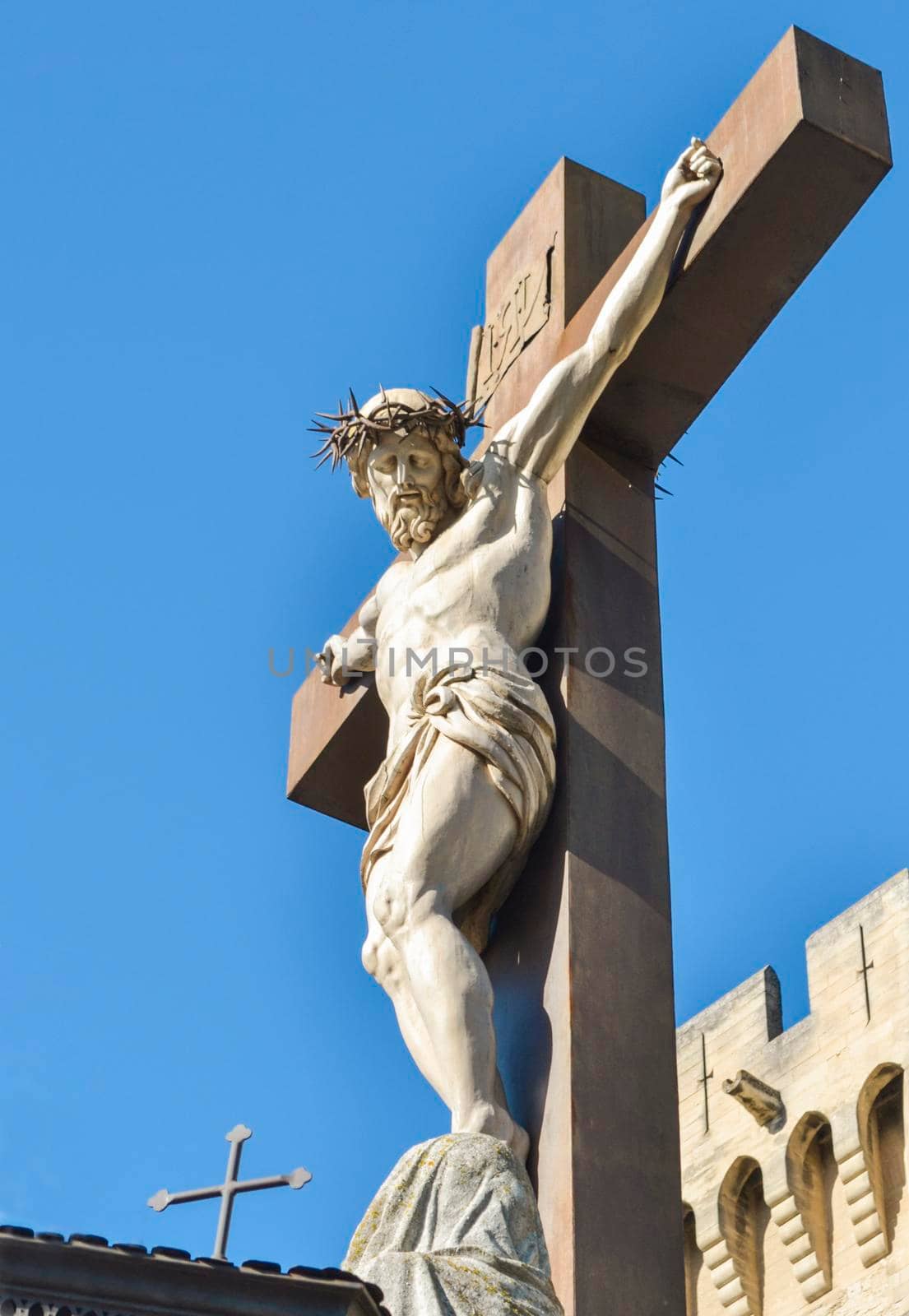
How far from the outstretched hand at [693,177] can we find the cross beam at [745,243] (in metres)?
0.04

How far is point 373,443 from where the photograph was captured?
7750 mm

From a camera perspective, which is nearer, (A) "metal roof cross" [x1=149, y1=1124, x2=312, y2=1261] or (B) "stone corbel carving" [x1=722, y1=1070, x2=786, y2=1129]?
(A) "metal roof cross" [x1=149, y1=1124, x2=312, y2=1261]

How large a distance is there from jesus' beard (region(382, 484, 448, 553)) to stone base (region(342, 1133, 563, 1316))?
2.05 metres

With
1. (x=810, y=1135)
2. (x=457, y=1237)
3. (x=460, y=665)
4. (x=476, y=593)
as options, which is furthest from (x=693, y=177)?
(x=810, y=1135)

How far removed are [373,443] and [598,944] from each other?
5.58 ft

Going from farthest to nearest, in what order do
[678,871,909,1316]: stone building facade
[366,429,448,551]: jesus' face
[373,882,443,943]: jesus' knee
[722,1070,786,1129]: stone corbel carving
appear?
1. [722,1070,786,1129]: stone corbel carving
2. [678,871,909,1316]: stone building facade
3. [366,429,448,551]: jesus' face
4. [373,882,443,943]: jesus' knee

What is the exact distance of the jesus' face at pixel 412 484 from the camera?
303 inches

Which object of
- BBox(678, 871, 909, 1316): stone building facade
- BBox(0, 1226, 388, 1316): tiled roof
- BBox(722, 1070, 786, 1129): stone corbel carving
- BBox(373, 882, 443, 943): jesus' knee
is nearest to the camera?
BBox(0, 1226, 388, 1316): tiled roof

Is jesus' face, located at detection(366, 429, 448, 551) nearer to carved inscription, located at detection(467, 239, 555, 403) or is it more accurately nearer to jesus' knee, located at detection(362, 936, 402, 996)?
carved inscription, located at detection(467, 239, 555, 403)

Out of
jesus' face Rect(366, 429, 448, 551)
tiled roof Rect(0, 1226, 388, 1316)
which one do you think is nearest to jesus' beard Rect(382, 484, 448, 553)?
jesus' face Rect(366, 429, 448, 551)

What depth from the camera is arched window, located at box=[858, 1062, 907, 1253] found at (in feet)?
70.4

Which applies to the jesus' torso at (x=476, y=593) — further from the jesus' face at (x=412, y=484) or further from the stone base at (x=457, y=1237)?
the stone base at (x=457, y=1237)

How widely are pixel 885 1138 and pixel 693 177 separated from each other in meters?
15.3

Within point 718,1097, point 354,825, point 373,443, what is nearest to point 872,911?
point 718,1097
